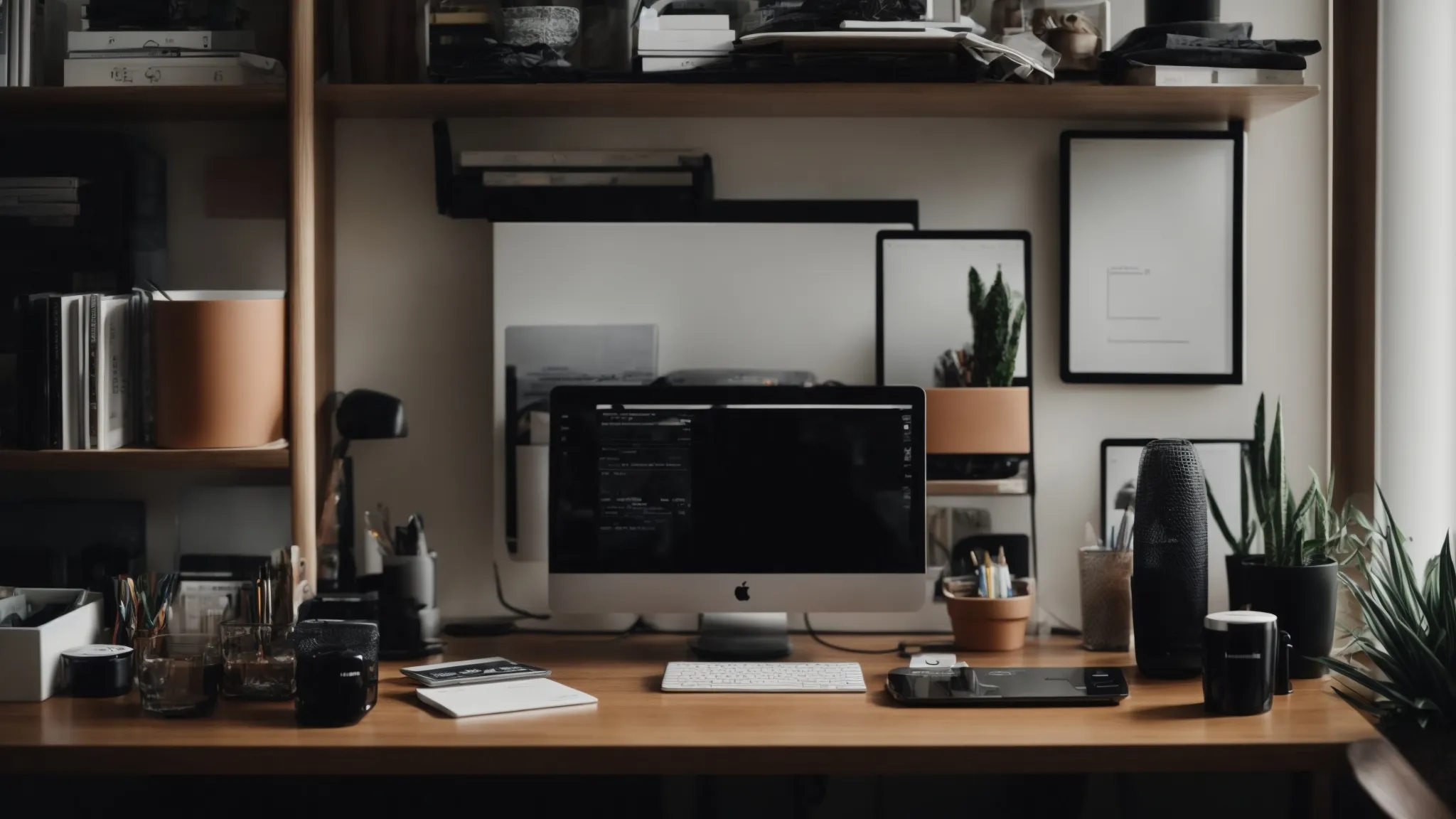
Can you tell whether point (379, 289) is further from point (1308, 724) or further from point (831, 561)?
point (1308, 724)

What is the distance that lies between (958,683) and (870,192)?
86 centimetres

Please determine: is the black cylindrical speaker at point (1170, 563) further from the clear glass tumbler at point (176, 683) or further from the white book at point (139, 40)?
the white book at point (139, 40)

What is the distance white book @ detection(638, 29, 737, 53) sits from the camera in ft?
6.10

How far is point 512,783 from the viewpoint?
2104 millimetres

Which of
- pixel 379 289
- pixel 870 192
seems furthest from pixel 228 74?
pixel 870 192

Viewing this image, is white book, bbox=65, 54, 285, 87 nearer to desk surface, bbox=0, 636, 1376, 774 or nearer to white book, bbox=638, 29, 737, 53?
white book, bbox=638, 29, 737, 53

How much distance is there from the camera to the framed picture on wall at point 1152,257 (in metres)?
2.07

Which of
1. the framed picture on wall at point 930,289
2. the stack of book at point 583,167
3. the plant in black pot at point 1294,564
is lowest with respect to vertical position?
the plant in black pot at point 1294,564

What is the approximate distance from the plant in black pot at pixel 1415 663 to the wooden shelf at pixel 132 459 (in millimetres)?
1556

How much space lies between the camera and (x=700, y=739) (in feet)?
4.81

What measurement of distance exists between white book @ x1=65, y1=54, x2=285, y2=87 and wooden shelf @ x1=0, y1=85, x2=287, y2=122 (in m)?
0.02

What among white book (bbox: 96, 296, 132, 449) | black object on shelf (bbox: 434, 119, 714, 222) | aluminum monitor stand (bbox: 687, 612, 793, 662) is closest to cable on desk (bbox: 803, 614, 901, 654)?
aluminum monitor stand (bbox: 687, 612, 793, 662)

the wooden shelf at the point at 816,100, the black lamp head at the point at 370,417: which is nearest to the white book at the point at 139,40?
the wooden shelf at the point at 816,100

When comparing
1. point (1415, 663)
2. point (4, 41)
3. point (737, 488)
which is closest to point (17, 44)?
point (4, 41)
